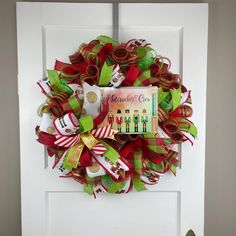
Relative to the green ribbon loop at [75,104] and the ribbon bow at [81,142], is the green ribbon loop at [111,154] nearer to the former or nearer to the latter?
the ribbon bow at [81,142]

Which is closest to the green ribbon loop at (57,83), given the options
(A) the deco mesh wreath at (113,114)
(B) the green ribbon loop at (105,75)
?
(A) the deco mesh wreath at (113,114)

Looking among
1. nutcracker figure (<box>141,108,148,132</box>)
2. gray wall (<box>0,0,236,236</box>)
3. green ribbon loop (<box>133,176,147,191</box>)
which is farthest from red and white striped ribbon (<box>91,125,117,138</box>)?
gray wall (<box>0,0,236,236</box>)

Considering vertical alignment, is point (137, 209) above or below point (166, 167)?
below

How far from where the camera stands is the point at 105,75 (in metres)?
1.02

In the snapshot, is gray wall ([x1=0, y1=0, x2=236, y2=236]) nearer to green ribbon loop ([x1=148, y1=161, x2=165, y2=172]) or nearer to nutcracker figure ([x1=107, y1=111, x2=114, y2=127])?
green ribbon loop ([x1=148, y1=161, x2=165, y2=172])

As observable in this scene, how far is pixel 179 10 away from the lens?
1156 mm

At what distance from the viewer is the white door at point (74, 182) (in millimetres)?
1149

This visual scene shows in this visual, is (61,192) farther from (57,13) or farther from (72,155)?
(57,13)

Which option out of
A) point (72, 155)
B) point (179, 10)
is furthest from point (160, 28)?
point (72, 155)

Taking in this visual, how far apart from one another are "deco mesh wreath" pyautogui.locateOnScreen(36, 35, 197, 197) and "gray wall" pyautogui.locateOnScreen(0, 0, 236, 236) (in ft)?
0.59

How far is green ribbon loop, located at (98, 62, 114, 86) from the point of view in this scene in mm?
1013
